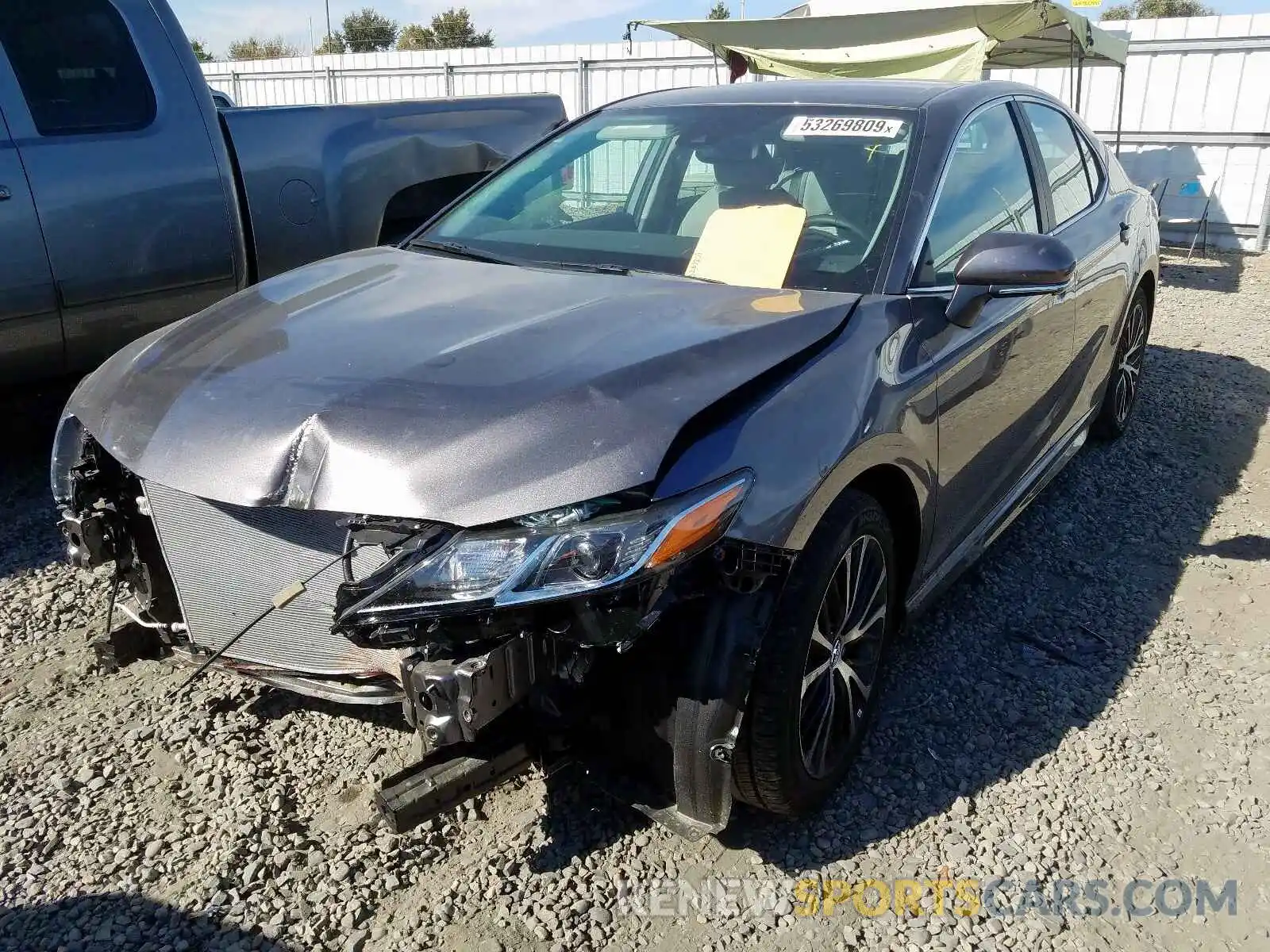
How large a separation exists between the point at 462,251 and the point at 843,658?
5.71 ft

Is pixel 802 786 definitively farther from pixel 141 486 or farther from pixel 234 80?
pixel 234 80

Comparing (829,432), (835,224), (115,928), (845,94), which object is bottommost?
(115,928)

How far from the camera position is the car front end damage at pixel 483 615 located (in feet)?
6.02

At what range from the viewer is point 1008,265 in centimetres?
258

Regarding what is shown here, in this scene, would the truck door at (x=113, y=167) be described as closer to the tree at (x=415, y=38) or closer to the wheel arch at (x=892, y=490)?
the wheel arch at (x=892, y=490)

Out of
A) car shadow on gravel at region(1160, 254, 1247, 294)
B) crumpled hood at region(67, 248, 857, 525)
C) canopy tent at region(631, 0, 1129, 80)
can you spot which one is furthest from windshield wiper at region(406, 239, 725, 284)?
car shadow on gravel at region(1160, 254, 1247, 294)

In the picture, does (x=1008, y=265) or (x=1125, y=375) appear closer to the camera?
(x=1008, y=265)

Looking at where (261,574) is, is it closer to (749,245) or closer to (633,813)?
(633,813)

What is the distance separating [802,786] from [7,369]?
11.8ft

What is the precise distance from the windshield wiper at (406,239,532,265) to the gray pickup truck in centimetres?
162

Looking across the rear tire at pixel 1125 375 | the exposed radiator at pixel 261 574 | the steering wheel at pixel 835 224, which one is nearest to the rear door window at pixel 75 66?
the exposed radiator at pixel 261 574

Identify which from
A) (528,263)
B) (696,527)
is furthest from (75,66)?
(696,527)

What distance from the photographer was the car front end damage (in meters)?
1.84

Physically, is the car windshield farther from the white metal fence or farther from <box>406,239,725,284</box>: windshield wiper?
the white metal fence
